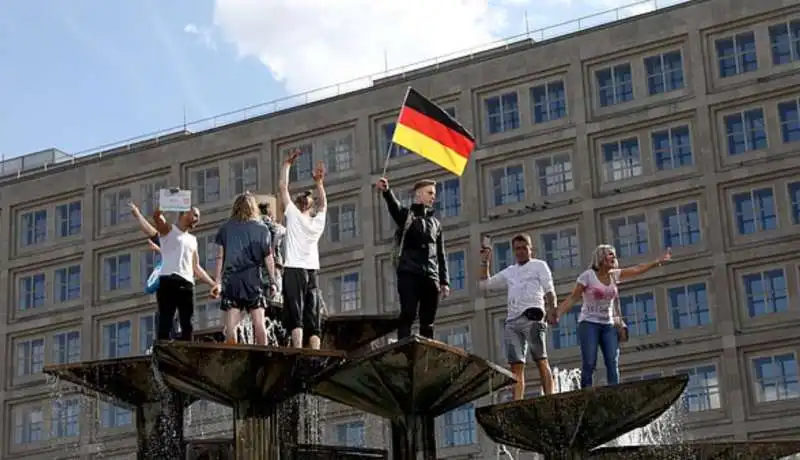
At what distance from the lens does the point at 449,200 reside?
60562 millimetres

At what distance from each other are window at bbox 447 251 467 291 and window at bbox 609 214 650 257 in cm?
632

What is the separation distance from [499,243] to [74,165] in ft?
74.3

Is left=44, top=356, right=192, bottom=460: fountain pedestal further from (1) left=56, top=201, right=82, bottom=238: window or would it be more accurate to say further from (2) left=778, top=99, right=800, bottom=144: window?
(1) left=56, top=201, right=82, bottom=238: window

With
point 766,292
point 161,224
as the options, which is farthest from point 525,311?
point 766,292

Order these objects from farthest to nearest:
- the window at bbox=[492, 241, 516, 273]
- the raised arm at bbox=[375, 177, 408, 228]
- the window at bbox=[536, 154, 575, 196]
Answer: the window at bbox=[492, 241, 516, 273] < the window at bbox=[536, 154, 575, 196] < the raised arm at bbox=[375, 177, 408, 228]

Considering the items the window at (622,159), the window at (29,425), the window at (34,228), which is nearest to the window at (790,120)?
the window at (622,159)

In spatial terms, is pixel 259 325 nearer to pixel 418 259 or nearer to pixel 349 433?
pixel 418 259

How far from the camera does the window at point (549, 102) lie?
58594mm

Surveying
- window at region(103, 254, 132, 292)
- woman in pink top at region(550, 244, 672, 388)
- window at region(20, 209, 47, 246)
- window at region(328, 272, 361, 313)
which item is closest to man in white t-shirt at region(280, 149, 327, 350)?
woman in pink top at region(550, 244, 672, 388)

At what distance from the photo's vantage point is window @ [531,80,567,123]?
192 ft

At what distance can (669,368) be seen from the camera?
178 feet

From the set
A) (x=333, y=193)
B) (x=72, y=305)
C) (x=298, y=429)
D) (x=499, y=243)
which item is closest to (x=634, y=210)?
(x=499, y=243)

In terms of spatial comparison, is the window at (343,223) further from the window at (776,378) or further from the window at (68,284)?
the window at (776,378)

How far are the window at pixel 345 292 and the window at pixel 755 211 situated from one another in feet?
52.0
